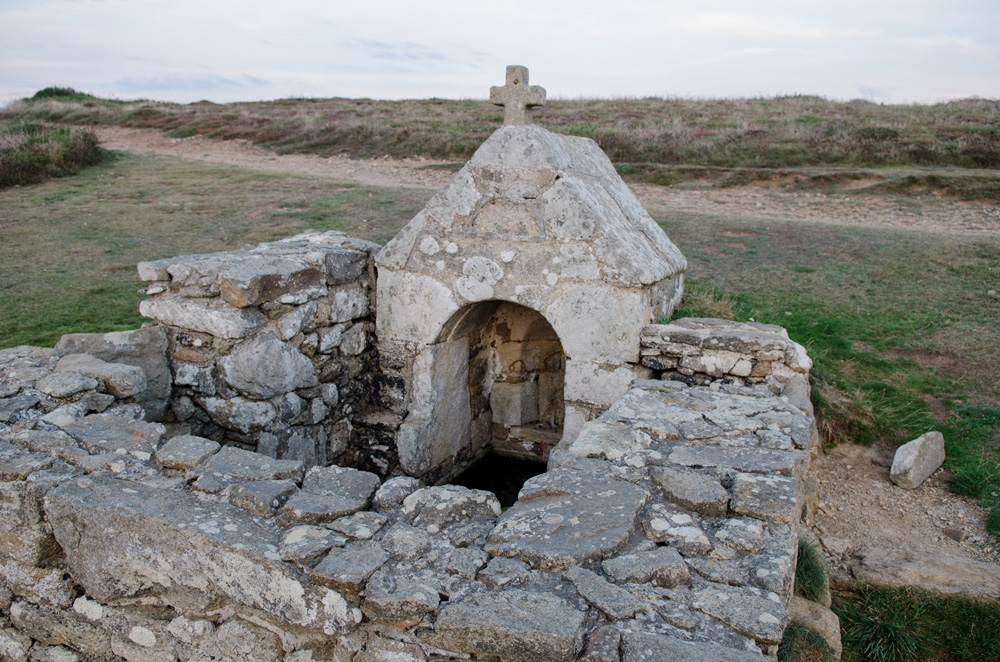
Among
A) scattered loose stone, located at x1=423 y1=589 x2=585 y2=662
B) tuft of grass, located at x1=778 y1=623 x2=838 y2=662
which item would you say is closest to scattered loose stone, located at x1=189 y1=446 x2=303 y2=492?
scattered loose stone, located at x1=423 y1=589 x2=585 y2=662

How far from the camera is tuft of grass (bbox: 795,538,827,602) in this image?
3840mm

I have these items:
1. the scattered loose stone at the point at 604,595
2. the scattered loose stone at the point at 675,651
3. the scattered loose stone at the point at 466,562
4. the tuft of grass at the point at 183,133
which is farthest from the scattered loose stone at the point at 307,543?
the tuft of grass at the point at 183,133

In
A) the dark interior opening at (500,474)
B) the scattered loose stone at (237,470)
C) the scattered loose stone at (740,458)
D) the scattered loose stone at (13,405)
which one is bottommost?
the dark interior opening at (500,474)

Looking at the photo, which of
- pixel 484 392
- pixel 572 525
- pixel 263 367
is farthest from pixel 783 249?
pixel 572 525

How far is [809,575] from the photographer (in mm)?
3883

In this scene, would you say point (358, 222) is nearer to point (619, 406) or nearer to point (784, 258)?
point (784, 258)

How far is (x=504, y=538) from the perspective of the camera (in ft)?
8.75

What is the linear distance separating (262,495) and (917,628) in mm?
3574

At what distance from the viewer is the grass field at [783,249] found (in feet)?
18.9

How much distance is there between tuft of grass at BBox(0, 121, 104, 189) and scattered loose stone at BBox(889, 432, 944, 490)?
13.1m

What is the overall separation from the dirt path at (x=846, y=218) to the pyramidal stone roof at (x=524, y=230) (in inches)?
82.3

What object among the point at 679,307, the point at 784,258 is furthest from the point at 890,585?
the point at 784,258

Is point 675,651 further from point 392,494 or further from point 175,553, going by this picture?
point 175,553

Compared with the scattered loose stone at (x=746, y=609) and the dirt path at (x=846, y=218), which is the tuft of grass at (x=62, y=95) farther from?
the scattered loose stone at (x=746, y=609)
